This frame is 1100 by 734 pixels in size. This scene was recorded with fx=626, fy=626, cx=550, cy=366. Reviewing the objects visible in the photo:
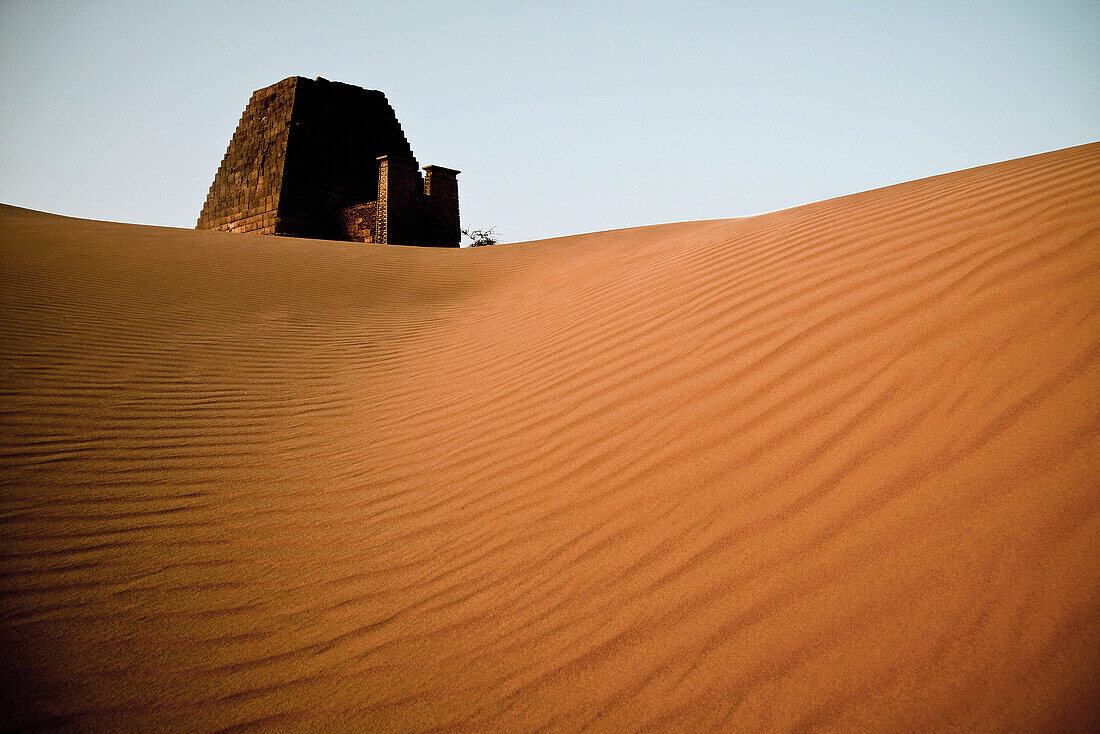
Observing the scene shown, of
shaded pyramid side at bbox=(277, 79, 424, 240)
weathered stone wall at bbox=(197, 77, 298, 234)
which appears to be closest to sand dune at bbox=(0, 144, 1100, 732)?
shaded pyramid side at bbox=(277, 79, 424, 240)

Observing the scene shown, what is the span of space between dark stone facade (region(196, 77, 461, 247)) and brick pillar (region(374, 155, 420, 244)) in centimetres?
4

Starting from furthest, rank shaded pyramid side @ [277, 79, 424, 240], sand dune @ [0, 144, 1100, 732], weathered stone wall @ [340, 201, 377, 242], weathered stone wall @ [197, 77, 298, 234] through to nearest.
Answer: weathered stone wall @ [197, 77, 298, 234] → shaded pyramid side @ [277, 79, 424, 240] → weathered stone wall @ [340, 201, 377, 242] → sand dune @ [0, 144, 1100, 732]

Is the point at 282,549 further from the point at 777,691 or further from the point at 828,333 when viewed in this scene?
the point at 828,333

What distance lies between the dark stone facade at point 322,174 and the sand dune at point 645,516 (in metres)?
14.8

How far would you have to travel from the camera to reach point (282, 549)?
2.45 m

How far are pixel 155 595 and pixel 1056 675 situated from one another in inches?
100

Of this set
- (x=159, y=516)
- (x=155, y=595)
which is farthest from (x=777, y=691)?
(x=159, y=516)

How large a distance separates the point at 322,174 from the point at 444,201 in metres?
5.39

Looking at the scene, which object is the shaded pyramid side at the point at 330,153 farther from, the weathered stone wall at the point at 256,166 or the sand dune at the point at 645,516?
the sand dune at the point at 645,516

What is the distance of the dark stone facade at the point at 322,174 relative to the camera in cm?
1844

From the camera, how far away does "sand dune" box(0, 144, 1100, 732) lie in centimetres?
151

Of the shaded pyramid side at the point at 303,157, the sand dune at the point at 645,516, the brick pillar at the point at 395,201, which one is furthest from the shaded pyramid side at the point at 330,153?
the sand dune at the point at 645,516

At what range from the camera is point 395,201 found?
17.4 m

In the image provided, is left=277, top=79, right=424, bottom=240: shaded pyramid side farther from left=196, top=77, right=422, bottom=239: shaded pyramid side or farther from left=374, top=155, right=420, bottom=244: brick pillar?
left=374, top=155, right=420, bottom=244: brick pillar
